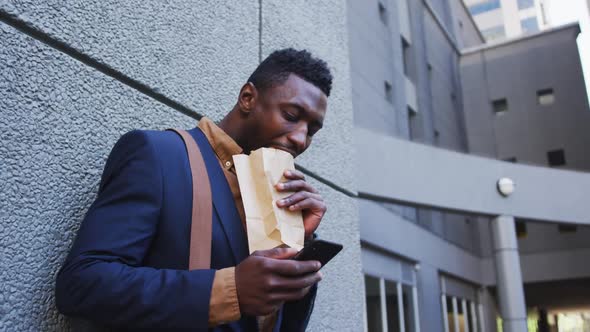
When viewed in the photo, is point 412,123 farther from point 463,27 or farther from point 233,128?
point 233,128

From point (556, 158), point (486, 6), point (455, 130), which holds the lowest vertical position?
point (556, 158)

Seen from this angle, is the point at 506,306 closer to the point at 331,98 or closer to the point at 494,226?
the point at 494,226

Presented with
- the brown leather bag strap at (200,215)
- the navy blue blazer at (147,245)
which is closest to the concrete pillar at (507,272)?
the navy blue blazer at (147,245)

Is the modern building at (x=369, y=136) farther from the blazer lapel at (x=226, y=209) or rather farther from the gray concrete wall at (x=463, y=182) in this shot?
the blazer lapel at (x=226, y=209)

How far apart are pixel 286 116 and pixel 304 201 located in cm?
37

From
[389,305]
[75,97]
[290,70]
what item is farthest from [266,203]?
[389,305]

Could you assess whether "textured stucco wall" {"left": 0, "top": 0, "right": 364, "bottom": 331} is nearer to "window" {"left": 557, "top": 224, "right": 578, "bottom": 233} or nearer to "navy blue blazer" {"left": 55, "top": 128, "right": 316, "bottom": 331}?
"navy blue blazer" {"left": 55, "top": 128, "right": 316, "bottom": 331}

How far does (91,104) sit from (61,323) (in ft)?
2.56

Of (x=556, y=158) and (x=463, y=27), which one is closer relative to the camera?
(x=556, y=158)

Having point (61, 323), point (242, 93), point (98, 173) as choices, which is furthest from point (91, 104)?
point (61, 323)

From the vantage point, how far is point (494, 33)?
168 feet

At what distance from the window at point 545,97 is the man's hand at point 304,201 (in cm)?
2704

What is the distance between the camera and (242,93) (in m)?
2.02

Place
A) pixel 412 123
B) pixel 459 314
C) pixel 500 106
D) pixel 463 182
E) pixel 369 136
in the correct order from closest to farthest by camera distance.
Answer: pixel 369 136 < pixel 463 182 < pixel 459 314 < pixel 412 123 < pixel 500 106
